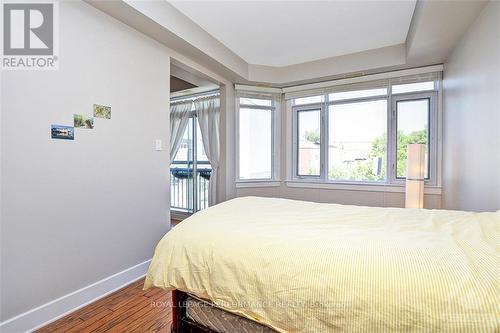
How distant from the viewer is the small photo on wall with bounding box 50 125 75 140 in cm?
174

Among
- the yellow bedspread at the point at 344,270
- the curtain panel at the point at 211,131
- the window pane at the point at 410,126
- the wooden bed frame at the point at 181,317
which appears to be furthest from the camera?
the curtain panel at the point at 211,131

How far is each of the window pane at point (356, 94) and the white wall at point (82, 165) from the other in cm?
250

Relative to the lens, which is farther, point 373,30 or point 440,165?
point 440,165

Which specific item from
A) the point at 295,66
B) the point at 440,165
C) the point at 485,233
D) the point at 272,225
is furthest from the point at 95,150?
the point at 440,165

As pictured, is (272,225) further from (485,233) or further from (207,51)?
(207,51)

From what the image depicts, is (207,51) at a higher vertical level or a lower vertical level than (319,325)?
higher

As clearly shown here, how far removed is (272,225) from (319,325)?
554mm

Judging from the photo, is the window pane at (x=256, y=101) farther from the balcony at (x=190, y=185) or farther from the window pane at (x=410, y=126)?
the window pane at (x=410, y=126)

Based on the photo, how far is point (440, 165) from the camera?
10.3 ft

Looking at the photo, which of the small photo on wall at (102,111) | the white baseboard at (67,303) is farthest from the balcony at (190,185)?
the small photo on wall at (102,111)

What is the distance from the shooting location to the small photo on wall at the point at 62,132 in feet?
5.70

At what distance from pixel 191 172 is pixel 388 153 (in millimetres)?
3355

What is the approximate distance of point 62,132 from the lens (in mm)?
1789

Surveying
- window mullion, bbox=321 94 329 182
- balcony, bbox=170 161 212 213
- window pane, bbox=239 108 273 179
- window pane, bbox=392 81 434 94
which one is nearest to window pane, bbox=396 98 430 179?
window pane, bbox=392 81 434 94
